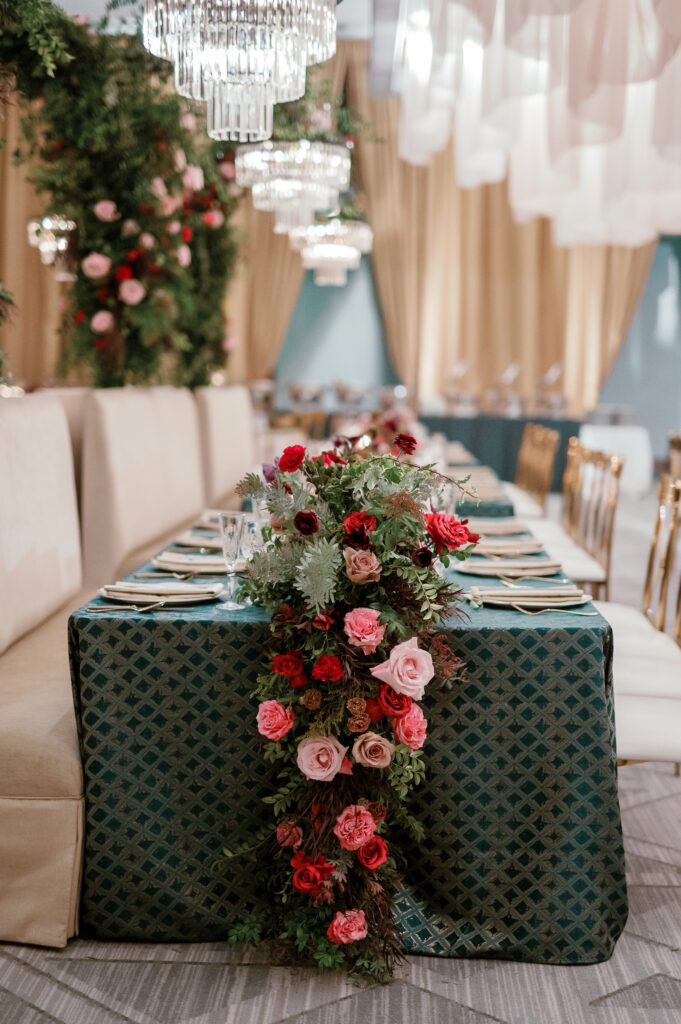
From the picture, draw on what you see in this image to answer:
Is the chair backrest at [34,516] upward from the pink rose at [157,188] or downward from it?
downward

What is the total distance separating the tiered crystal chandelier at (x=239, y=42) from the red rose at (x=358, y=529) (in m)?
1.20

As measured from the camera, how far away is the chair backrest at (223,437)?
5.65 m

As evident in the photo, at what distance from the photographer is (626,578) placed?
20.1 ft

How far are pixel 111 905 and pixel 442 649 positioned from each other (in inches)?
36.3

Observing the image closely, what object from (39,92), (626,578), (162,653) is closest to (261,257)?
(626,578)

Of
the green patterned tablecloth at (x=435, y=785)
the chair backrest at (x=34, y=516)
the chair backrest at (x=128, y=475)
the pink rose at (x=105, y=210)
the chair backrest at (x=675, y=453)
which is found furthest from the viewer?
the chair backrest at (x=675, y=453)

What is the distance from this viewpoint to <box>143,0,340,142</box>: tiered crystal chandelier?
232 cm

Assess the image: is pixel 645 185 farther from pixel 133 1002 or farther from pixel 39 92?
pixel 133 1002

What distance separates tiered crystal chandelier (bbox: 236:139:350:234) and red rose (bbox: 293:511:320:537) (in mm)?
3103

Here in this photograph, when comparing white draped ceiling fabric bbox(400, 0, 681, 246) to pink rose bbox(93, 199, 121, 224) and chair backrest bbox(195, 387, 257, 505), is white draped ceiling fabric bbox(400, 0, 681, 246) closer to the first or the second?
pink rose bbox(93, 199, 121, 224)

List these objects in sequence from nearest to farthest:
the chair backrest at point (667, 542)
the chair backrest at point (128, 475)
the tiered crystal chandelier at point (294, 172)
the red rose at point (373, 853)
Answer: the red rose at point (373, 853) → the chair backrest at point (667, 542) → the chair backrest at point (128, 475) → the tiered crystal chandelier at point (294, 172)

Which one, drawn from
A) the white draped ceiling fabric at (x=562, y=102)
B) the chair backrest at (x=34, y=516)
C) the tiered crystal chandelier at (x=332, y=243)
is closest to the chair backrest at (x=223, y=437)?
the tiered crystal chandelier at (x=332, y=243)

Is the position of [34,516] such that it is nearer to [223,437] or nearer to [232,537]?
[232,537]

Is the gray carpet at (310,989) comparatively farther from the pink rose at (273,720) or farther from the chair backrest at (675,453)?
the chair backrest at (675,453)
